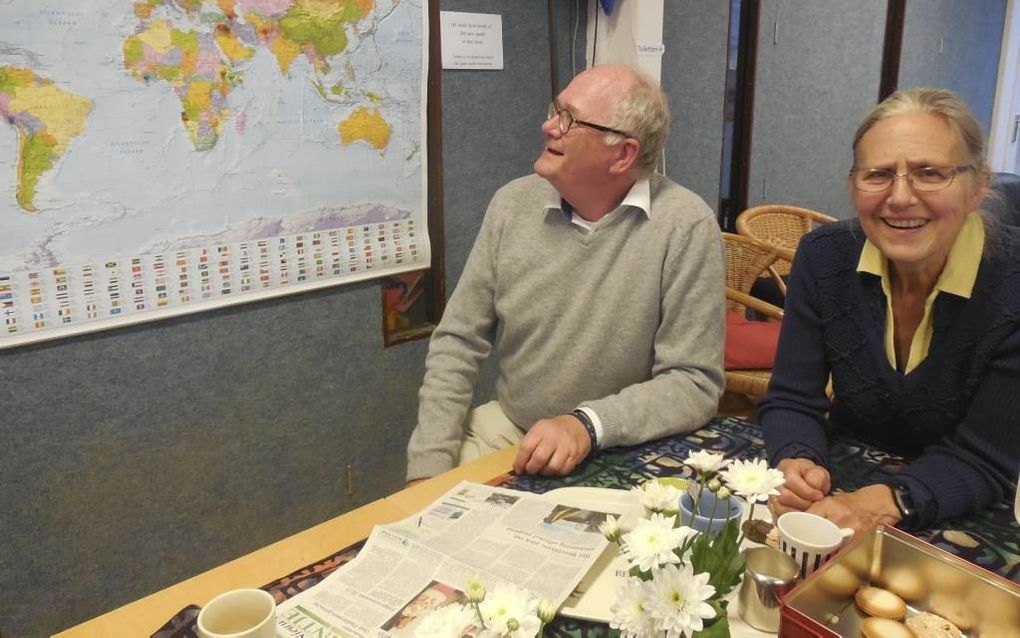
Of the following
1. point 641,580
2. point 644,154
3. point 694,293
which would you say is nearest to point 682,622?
point 641,580

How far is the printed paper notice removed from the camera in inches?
84.8

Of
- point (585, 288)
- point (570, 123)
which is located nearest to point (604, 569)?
point (585, 288)

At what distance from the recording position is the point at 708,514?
0.93 meters

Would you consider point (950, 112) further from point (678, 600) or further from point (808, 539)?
point (678, 600)

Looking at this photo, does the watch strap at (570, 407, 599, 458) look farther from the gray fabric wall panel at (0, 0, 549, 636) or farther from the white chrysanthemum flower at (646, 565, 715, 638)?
the gray fabric wall panel at (0, 0, 549, 636)

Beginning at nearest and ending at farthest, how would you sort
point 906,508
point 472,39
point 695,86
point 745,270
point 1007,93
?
point 906,508 → point 472,39 → point 745,270 → point 695,86 → point 1007,93

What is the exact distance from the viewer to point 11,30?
1.49 m

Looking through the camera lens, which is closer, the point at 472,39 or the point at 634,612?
the point at 634,612

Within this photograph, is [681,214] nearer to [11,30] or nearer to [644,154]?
[644,154]

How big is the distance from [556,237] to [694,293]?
33cm

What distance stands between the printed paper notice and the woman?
1262 mm

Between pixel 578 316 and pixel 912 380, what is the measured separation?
64cm

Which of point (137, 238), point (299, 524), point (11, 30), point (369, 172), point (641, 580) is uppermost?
point (11, 30)

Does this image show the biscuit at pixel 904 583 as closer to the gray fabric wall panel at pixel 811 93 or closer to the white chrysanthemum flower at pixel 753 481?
the white chrysanthemum flower at pixel 753 481
